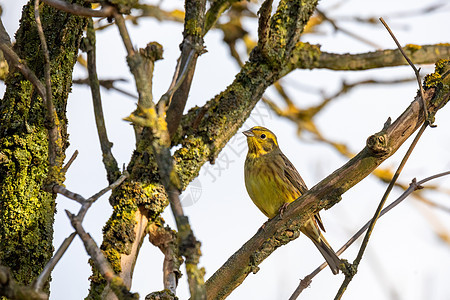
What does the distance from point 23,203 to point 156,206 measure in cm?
71

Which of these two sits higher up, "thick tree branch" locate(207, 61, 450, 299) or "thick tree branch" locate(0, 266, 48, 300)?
"thick tree branch" locate(207, 61, 450, 299)

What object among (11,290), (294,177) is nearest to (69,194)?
(11,290)

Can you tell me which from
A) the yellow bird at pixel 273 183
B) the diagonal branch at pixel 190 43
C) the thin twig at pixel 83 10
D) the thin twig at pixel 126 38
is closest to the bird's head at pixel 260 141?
the yellow bird at pixel 273 183

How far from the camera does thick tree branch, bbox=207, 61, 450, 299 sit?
2.66m

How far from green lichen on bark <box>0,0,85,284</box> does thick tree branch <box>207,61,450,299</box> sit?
96 cm

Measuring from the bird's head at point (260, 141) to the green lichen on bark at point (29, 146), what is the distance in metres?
2.48

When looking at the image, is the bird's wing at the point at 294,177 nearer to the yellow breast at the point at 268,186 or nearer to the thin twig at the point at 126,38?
the yellow breast at the point at 268,186

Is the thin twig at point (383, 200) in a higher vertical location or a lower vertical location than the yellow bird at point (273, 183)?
lower

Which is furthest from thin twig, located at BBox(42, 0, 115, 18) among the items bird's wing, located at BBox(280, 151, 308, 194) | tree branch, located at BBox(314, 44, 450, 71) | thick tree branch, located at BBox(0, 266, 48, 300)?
bird's wing, located at BBox(280, 151, 308, 194)

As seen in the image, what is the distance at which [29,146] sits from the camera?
3.10 meters

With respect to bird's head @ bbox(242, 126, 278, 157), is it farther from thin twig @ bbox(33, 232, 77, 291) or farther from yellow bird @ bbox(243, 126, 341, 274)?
thin twig @ bbox(33, 232, 77, 291)

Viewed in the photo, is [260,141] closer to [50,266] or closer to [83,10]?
[83,10]

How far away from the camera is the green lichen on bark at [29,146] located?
294cm

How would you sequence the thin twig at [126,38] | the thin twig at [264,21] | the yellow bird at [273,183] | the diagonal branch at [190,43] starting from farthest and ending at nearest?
the yellow bird at [273,183]
the thin twig at [264,21]
the diagonal branch at [190,43]
the thin twig at [126,38]
